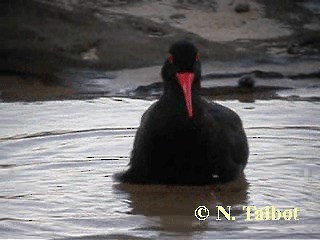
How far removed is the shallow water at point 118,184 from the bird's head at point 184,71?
69 cm

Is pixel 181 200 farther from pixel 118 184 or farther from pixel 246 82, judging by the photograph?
pixel 246 82

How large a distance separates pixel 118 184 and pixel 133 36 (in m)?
4.99

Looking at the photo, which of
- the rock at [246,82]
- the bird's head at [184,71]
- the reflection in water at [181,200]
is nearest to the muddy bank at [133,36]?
the rock at [246,82]

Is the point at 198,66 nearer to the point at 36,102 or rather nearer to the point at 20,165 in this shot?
the point at 20,165

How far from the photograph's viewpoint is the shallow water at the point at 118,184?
6.61 m

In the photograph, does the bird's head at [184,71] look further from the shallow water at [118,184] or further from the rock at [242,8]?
the rock at [242,8]

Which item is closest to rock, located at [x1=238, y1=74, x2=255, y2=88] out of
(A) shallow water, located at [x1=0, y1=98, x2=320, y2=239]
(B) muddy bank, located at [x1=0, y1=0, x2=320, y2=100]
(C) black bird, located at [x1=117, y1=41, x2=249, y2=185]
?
(B) muddy bank, located at [x1=0, y1=0, x2=320, y2=100]

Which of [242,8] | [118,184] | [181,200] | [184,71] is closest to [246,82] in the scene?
[242,8]

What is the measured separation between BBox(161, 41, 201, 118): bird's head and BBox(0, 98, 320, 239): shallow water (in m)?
0.69

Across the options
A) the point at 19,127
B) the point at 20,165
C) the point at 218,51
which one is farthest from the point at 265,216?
the point at 218,51

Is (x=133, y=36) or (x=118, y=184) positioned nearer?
(x=118, y=184)

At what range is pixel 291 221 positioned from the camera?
22.0 feet

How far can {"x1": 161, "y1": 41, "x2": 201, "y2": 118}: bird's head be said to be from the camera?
7709 mm

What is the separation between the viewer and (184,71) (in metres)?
7.79
